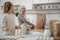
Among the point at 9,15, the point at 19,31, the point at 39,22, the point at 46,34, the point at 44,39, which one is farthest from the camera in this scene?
the point at 39,22

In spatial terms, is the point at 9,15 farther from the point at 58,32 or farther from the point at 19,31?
the point at 58,32

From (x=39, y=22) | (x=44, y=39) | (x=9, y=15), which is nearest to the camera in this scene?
(x=44, y=39)

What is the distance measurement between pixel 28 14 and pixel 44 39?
3.02 metres

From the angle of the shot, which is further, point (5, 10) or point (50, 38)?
point (5, 10)

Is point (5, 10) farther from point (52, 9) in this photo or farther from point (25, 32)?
point (52, 9)

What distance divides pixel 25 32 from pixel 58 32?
526 mm

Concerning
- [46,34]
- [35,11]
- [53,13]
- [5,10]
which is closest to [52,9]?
[53,13]

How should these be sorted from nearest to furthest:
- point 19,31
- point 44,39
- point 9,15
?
point 44,39
point 19,31
point 9,15

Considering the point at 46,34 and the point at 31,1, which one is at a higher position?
the point at 31,1

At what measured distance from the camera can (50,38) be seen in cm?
150

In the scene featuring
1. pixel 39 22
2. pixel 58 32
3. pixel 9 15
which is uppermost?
pixel 9 15

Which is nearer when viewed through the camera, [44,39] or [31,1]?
[44,39]

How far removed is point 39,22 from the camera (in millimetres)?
3863

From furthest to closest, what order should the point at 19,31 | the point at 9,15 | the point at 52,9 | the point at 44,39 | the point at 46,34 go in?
the point at 52,9 → the point at 9,15 → the point at 19,31 → the point at 46,34 → the point at 44,39
